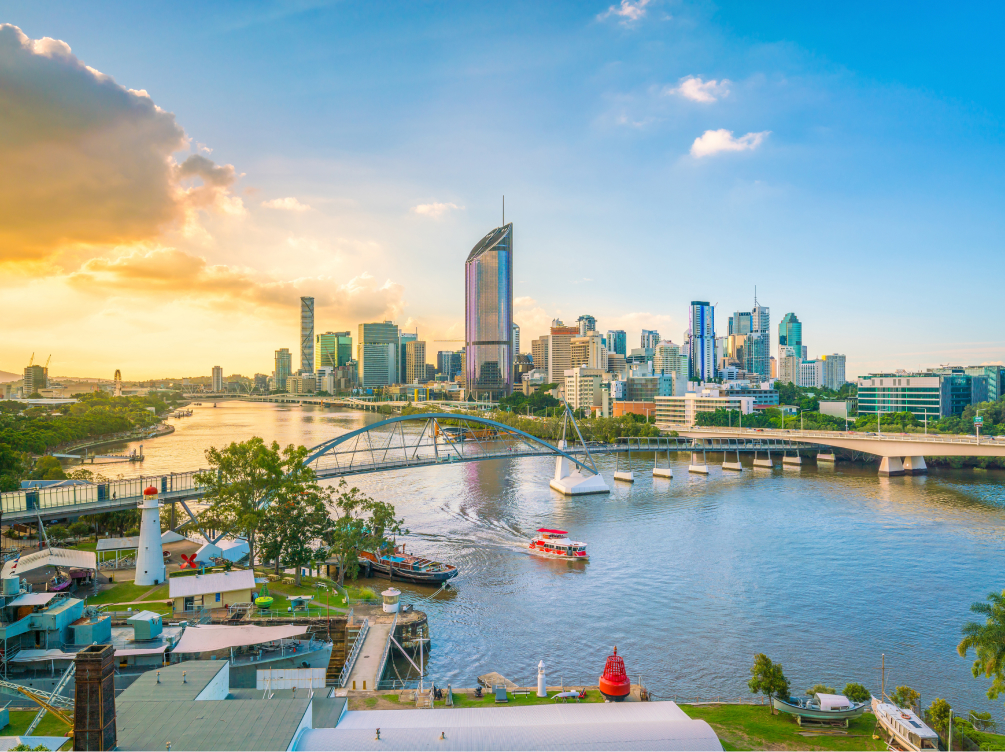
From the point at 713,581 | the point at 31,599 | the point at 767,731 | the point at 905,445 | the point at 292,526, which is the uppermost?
the point at 31,599

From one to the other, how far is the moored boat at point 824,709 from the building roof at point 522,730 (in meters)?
4.99

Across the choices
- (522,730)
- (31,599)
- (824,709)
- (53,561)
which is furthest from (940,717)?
(53,561)

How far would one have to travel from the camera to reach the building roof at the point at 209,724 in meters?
10.6

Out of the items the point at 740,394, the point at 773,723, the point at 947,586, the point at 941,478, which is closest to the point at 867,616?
the point at 947,586

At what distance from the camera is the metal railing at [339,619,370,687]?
1838 centimetres

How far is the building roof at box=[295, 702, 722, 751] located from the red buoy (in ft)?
9.28

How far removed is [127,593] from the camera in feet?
76.0

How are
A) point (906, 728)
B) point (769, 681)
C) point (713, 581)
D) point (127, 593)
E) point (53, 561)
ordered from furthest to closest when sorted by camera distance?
point (713, 581) < point (127, 593) < point (53, 561) < point (769, 681) < point (906, 728)

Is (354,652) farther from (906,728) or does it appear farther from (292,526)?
(906,728)

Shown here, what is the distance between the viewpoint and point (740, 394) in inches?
4951

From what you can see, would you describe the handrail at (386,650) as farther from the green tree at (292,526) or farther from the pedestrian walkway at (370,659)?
the green tree at (292,526)

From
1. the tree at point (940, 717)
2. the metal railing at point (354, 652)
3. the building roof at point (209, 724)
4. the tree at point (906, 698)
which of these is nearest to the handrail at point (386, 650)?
the metal railing at point (354, 652)

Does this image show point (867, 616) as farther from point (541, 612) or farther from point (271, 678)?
point (271, 678)

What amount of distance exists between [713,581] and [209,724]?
82.1 ft
